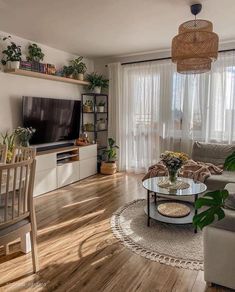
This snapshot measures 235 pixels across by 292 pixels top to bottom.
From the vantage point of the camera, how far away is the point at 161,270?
210cm

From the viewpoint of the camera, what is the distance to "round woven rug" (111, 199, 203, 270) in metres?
2.24

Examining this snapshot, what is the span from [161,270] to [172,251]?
12.0 inches

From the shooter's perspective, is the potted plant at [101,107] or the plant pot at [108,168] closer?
the plant pot at [108,168]

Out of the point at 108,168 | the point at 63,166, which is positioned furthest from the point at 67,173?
the point at 108,168

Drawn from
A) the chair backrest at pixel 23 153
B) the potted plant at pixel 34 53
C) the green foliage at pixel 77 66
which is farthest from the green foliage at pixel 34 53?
the chair backrest at pixel 23 153

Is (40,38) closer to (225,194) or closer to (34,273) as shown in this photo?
(34,273)

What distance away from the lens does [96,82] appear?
544 cm

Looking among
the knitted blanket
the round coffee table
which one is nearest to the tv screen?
the knitted blanket

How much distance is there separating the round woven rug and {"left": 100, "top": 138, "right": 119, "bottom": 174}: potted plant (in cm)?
217

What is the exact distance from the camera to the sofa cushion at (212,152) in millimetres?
4094

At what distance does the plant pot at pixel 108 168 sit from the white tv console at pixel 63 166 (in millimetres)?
175

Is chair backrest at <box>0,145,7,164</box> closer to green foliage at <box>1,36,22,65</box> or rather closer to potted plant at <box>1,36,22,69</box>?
potted plant at <box>1,36,22,69</box>

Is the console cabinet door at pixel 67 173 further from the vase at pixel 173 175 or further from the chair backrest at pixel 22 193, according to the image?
the chair backrest at pixel 22 193

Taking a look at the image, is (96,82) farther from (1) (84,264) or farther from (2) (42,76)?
(1) (84,264)
